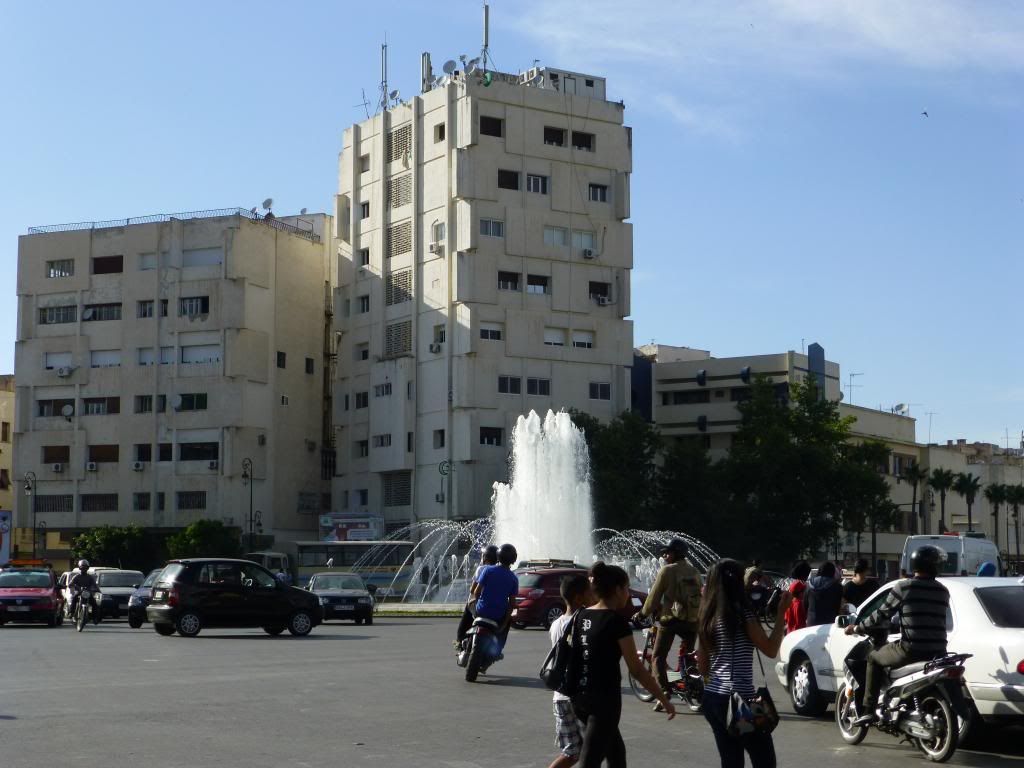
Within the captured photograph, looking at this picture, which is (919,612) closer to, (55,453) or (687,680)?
(687,680)

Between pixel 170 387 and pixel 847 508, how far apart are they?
37185 millimetres

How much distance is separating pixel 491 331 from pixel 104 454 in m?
23.8

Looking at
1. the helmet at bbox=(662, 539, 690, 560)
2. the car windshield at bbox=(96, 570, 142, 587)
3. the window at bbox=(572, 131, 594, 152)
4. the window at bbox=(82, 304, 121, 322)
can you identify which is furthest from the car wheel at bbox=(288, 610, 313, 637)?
the window at bbox=(82, 304, 121, 322)

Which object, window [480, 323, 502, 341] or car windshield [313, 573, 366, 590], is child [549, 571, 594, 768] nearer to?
car windshield [313, 573, 366, 590]

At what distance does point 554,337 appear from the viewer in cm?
7731

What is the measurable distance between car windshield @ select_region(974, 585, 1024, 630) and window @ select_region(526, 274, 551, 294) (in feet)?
214

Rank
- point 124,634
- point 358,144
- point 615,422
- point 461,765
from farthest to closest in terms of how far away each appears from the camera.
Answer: point 358,144 < point 615,422 < point 124,634 < point 461,765

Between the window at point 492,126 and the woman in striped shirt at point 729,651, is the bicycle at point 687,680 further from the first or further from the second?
the window at point 492,126

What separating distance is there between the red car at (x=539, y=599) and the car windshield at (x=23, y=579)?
1172 centimetres

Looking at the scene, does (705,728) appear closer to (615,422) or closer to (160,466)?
(615,422)

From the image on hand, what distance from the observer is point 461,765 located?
34.7 feet

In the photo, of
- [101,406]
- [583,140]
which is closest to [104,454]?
[101,406]

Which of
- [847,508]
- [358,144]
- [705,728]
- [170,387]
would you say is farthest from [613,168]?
[705,728]

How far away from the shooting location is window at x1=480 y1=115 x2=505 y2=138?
76000mm
